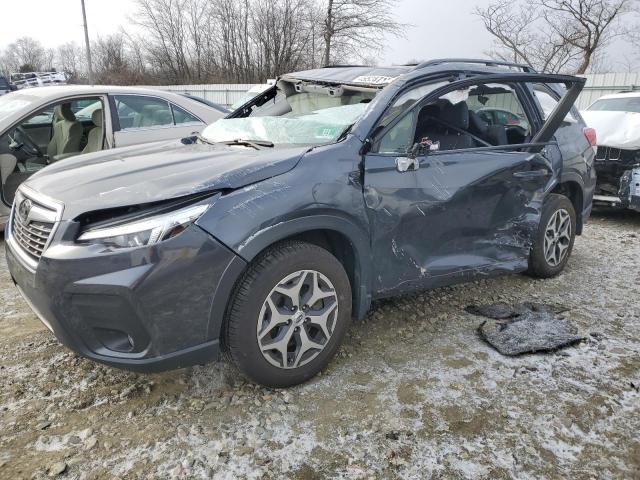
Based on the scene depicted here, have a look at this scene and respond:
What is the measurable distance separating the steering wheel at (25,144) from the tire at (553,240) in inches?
214

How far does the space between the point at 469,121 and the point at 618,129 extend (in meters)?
3.91

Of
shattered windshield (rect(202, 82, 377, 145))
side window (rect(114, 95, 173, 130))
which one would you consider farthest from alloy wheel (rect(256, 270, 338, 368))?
side window (rect(114, 95, 173, 130))

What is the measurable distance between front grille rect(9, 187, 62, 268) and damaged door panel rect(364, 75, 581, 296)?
1.58 meters

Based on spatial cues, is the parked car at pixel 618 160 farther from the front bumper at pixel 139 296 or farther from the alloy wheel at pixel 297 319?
the front bumper at pixel 139 296

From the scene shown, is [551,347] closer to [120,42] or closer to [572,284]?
[572,284]

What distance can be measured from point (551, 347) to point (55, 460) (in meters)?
2.80

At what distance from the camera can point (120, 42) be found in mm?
38438

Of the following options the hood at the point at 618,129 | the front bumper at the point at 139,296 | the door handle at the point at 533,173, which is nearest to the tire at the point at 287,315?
the front bumper at the point at 139,296

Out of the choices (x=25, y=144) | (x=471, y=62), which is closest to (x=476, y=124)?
(x=471, y=62)

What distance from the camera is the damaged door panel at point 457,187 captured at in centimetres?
283

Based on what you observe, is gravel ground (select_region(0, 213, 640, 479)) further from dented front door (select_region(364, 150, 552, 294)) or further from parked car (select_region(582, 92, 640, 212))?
parked car (select_region(582, 92, 640, 212))

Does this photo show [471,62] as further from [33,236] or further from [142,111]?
[142,111]

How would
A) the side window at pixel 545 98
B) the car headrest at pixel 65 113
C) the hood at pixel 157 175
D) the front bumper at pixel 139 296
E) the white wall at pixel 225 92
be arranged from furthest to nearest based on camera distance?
the white wall at pixel 225 92, the car headrest at pixel 65 113, the side window at pixel 545 98, the hood at pixel 157 175, the front bumper at pixel 139 296

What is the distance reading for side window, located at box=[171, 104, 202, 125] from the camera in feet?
19.4
